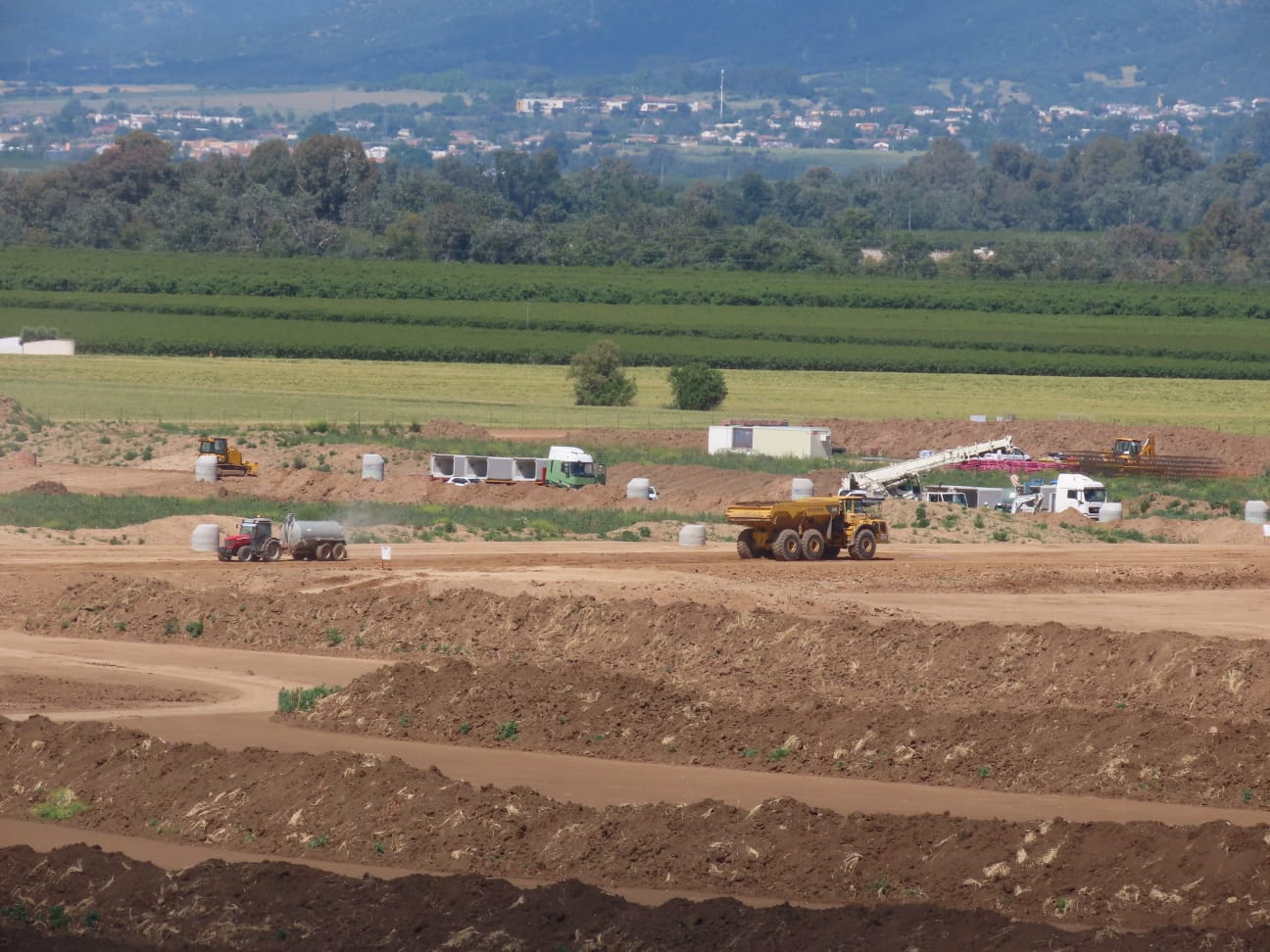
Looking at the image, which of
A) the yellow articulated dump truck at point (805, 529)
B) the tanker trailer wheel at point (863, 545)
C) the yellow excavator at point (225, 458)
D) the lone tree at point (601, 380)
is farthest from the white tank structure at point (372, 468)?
the lone tree at point (601, 380)

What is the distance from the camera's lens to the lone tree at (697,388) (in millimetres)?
95812

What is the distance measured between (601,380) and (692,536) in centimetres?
4706

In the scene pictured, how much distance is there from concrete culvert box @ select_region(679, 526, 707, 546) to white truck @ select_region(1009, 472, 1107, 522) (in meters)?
15.1

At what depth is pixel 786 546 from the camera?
4669 centimetres

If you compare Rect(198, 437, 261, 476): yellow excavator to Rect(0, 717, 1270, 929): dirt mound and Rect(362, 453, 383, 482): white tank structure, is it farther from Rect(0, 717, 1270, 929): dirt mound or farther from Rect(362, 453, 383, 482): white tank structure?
Rect(0, 717, 1270, 929): dirt mound

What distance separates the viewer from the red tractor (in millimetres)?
44625

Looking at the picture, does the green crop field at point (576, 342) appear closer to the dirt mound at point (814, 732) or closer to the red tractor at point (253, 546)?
the red tractor at point (253, 546)

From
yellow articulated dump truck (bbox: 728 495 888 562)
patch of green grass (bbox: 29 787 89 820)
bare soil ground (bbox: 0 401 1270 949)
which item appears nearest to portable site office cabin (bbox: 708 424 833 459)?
yellow articulated dump truck (bbox: 728 495 888 562)

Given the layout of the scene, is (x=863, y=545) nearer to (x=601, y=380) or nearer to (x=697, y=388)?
(x=697, y=388)

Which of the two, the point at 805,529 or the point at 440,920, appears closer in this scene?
the point at 440,920

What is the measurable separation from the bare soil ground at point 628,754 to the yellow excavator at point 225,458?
18.8 meters

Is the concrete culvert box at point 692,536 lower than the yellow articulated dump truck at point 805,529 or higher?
lower

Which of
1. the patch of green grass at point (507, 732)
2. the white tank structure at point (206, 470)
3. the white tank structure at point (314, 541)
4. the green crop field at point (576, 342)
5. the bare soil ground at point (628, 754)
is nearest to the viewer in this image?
the bare soil ground at point (628, 754)

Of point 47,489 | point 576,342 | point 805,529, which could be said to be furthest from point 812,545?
point 576,342
